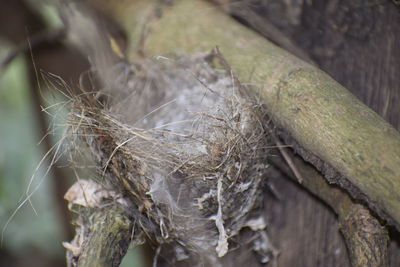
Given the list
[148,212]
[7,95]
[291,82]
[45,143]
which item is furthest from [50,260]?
[291,82]

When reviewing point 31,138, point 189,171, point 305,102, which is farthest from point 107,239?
point 31,138

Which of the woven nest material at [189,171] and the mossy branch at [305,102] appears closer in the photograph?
the mossy branch at [305,102]

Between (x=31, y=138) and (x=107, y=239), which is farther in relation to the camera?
(x=31, y=138)

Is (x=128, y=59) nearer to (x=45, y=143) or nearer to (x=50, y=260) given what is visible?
(x=45, y=143)

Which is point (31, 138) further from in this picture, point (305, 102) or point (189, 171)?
point (305, 102)

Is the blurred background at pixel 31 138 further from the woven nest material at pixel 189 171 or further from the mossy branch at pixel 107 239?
the mossy branch at pixel 107 239

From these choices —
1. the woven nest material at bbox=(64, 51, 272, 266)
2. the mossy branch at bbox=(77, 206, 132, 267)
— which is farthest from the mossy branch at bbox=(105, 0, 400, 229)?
the mossy branch at bbox=(77, 206, 132, 267)

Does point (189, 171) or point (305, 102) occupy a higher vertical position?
point (305, 102)

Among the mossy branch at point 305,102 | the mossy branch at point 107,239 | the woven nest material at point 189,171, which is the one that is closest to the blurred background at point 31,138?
the woven nest material at point 189,171

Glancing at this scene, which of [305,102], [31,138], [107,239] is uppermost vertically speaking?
[305,102]
